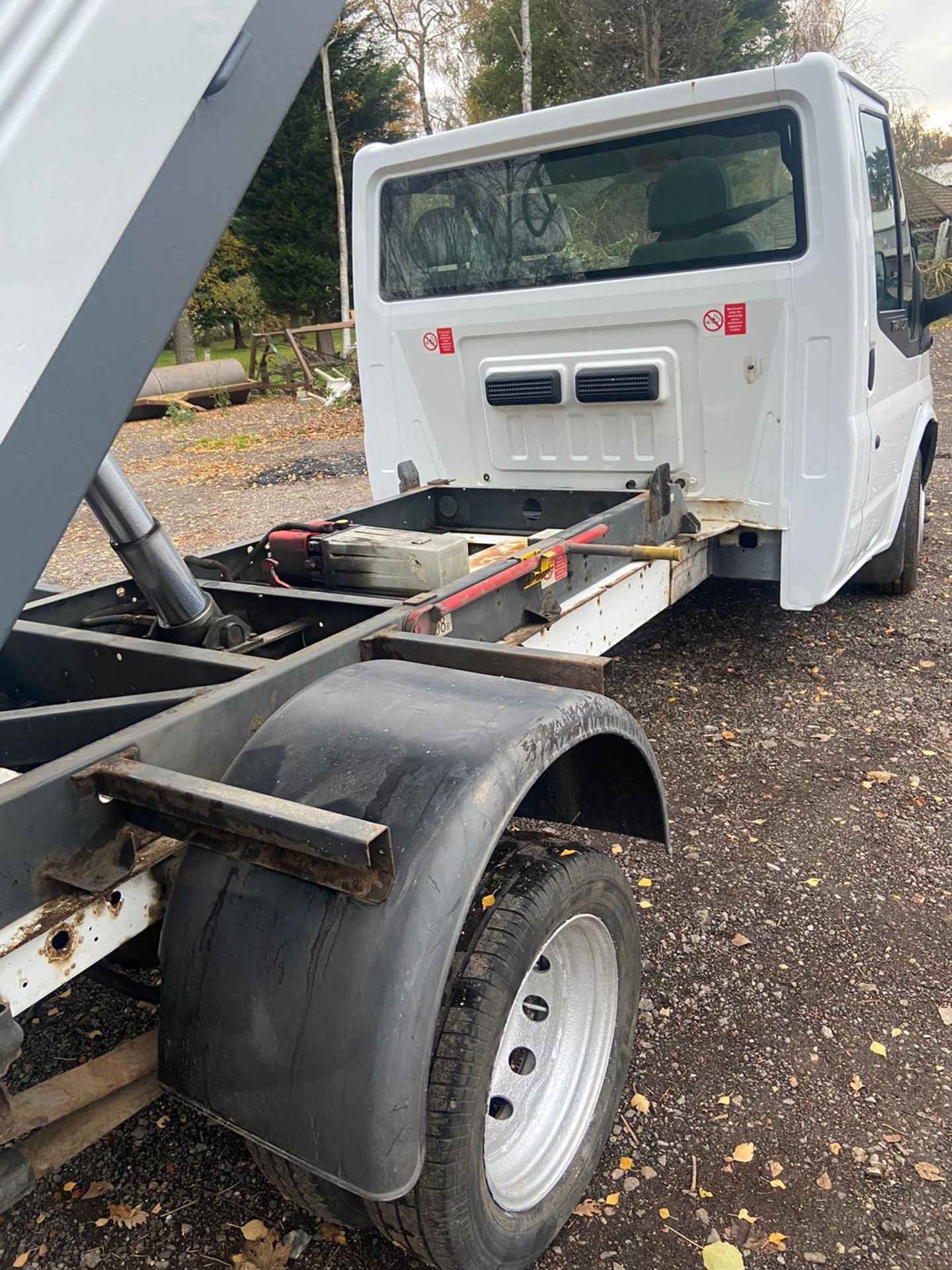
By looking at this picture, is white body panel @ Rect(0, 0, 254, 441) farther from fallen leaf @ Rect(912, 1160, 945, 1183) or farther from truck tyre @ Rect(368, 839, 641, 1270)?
fallen leaf @ Rect(912, 1160, 945, 1183)

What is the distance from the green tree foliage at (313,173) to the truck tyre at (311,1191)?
87.1ft

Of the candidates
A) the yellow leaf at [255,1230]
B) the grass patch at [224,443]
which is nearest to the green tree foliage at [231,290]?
the grass patch at [224,443]

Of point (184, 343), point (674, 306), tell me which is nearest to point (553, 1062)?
point (674, 306)

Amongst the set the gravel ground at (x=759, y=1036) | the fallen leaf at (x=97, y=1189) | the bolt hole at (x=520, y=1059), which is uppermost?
the bolt hole at (x=520, y=1059)

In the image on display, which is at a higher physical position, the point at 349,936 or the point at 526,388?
the point at 526,388

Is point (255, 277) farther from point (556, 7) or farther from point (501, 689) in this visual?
point (501, 689)

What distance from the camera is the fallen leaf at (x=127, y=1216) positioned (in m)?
2.29

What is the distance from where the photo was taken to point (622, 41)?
27281 millimetres

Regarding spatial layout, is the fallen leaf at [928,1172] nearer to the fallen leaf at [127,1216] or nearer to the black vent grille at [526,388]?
the fallen leaf at [127,1216]

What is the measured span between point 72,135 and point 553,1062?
2112 mm

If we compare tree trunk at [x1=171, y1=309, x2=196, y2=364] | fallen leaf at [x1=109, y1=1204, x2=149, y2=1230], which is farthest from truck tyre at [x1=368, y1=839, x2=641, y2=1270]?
tree trunk at [x1=171, y1=309, x2=196, y2=364]

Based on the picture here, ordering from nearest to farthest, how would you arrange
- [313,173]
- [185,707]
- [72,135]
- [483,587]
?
[72,135] → [185,707] → [483,587] → [313,173]

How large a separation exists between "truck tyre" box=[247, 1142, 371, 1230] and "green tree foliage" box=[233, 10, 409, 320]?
1045 inches

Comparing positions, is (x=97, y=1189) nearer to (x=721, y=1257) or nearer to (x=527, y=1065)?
(x=527, y=1065)
